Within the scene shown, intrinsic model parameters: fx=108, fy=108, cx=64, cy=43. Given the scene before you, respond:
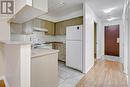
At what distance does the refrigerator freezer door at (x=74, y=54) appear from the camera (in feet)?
12.4

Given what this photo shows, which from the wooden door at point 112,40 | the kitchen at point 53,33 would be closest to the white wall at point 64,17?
the kitchen at point 53,33

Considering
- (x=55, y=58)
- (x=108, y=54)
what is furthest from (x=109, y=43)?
(x=55, y=58)

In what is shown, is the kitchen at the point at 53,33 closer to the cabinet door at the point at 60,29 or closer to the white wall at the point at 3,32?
the cabinet door at the point at 60,29

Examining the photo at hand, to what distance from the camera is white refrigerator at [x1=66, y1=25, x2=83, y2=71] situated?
374cm

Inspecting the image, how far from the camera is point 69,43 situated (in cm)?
422

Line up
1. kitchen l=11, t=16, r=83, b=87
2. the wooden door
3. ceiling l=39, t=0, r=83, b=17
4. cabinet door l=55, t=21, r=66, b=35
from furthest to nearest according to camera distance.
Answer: the wooden door < cabinet door l=55, t=21, r=66, b=35 < kitchen l=11, t=16, r=83, b=87 < ceiling l=39, t=0, r=83, b=17

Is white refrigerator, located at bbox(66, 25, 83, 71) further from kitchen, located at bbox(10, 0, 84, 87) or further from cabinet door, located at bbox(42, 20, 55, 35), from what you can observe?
cabinet door, located at bbox(42, 20, 55, 35)

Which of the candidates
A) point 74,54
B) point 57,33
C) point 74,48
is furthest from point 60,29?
point 74,54

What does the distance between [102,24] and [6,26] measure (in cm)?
637

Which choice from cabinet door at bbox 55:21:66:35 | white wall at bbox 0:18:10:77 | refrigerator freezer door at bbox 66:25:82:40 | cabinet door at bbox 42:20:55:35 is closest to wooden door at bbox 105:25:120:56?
cabinet door at bbox 55:21:66:35

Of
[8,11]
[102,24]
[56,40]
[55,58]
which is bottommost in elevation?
[55,58]

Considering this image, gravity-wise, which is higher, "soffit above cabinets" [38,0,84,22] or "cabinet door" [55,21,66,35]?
"soffit above cabinets" [38,0,84,22]

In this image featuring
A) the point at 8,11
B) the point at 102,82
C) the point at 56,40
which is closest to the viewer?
the point at 8,11

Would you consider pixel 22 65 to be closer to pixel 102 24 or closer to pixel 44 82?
pixel 44 82
